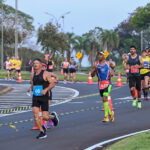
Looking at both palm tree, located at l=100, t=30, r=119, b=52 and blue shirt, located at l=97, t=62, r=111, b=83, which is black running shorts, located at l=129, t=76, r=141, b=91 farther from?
palm tree, located at l=100, t=30, r=119, b=52

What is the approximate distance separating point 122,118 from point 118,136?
312cm

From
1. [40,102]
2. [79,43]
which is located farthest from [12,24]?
[40,102]

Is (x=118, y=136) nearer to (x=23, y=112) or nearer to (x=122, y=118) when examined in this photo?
(x=122, y=118)

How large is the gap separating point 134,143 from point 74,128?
116 inches

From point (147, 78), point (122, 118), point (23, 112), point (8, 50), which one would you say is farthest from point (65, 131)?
point (8, 50)

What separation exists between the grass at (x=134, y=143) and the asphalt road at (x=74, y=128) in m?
0.63

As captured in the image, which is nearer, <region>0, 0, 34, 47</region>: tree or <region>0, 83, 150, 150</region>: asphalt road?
<region>0, 83, 150, 150</region>: asphalt road

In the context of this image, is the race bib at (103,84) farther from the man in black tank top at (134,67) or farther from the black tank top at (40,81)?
the man in black tank top at (134,67)

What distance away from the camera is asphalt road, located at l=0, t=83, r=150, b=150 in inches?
366

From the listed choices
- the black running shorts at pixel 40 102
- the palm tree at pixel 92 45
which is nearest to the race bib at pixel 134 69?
the black running shorts at pixel 40 102

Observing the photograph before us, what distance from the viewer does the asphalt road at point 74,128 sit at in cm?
930

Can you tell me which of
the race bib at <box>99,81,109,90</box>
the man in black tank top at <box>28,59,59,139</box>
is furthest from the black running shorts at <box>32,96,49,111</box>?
the race bib at <box>99,81,109,90</box>

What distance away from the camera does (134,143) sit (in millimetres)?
8641

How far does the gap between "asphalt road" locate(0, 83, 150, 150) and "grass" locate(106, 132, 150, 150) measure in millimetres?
627
